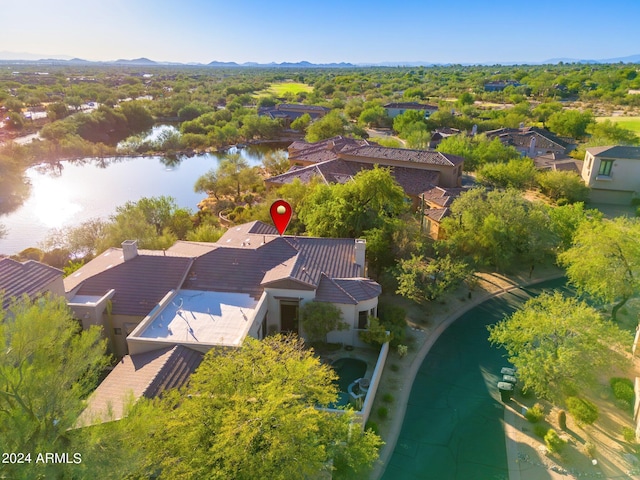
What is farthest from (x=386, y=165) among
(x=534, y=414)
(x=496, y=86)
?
(x=496, y=86)

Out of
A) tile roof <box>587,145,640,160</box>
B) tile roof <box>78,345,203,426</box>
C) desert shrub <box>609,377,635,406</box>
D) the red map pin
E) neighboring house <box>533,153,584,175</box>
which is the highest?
tile roof <box>587,145,640,160</box>

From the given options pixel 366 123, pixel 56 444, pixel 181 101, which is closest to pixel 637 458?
pixel 56 444

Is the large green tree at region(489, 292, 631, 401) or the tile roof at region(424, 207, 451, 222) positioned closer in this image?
the large green tree at region(489, 292, 631, 401)

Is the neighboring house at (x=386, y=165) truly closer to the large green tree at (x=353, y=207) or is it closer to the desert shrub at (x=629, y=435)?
the large green tree at (x=353, y=207)

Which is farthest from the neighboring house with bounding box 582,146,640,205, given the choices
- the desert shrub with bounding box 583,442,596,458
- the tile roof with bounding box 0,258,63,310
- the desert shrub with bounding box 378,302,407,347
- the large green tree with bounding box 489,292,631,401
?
the tile roof with bounding box 0,258,63,310

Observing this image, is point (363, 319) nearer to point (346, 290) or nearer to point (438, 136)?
point (346, 290)

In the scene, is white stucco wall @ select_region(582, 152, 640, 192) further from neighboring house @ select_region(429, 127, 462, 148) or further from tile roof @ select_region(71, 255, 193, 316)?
tile roof @ select_region(71, 255, 193, 316)
